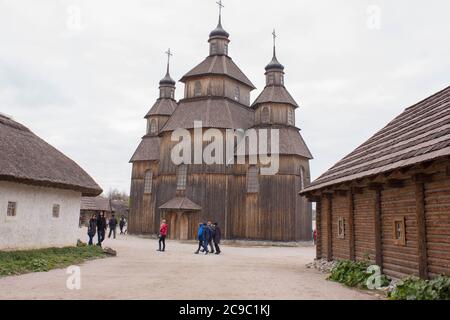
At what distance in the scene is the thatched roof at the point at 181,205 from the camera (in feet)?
92.6

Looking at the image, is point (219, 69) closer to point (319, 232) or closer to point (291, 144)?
point (291, 144)

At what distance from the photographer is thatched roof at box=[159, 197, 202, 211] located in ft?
92.6

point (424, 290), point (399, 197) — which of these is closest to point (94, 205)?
point (399, 197)

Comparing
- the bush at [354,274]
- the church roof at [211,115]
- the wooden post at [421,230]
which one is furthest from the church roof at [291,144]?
the wooden post at [421,230]

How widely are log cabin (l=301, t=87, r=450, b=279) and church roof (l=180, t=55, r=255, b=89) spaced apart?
64.1ft

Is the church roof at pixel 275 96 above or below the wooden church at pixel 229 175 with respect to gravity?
above

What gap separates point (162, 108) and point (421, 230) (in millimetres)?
32789

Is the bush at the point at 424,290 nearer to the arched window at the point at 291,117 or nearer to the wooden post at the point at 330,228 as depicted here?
the wooden post at the point at 330,228

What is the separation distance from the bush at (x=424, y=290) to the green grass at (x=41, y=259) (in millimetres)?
10116

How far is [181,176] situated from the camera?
3008cm

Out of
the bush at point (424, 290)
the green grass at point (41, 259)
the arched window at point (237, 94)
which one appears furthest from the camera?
the arched window at point (237, 94)

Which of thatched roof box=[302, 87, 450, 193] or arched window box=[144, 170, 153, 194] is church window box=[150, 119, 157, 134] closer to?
arched window box=[144, 170, 153, 194]
